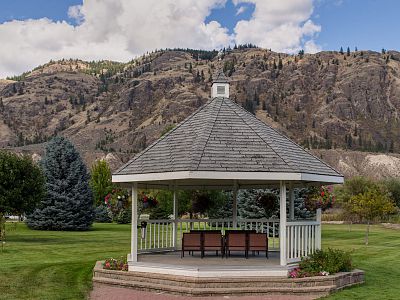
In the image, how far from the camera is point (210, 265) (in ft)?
38.8

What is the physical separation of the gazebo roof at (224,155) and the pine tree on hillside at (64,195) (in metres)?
22.1

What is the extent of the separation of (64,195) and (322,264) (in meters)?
25.1

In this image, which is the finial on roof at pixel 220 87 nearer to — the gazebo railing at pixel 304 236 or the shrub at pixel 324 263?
the gazebo railing at pixel 304 236

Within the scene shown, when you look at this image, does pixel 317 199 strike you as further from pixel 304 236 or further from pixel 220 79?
pixel 220 79

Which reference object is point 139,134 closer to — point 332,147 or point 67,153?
point 332,147

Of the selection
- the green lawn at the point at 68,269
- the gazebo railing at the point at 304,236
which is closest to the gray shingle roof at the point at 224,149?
the gazebo railing at the point at 304,236

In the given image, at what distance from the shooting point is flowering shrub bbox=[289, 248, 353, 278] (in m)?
11.5

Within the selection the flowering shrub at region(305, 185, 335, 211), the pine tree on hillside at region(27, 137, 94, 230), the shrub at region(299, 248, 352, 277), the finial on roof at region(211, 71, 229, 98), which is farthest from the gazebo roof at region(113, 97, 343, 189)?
the pine tree on hillside at region(27, 137, 94, 230)

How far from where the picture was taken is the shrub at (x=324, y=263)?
11641 millimetres

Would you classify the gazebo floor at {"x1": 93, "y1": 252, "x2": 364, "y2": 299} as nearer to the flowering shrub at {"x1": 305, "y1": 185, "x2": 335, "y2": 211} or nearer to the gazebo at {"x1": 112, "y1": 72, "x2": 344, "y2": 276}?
the gazebo at {"x1": 112, "y1": 72, "x2": 344, "y2": 276}

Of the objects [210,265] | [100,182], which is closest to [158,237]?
[210,265]

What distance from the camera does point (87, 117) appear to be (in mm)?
157375

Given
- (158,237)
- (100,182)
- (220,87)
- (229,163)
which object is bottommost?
(158,237)

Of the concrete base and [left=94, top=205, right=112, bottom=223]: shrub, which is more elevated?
the concrete base
